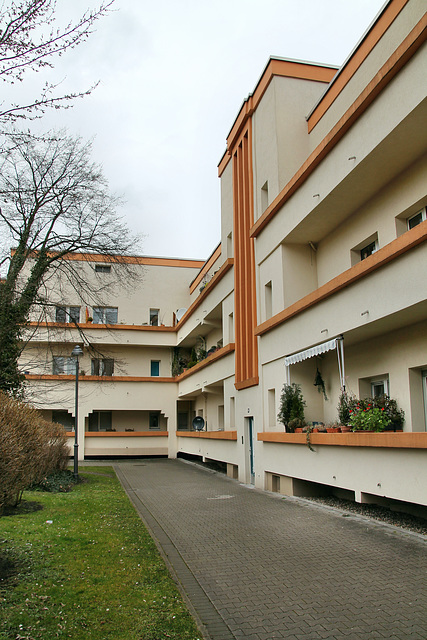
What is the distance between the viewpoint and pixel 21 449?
9.04 meters

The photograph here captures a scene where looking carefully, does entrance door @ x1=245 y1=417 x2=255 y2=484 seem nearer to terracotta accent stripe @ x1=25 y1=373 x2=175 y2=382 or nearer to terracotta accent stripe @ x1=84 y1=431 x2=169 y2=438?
terracotta accent stripe @ x1=25 y1=373 x2=175 y2=382

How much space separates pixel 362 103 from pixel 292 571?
8.53 m

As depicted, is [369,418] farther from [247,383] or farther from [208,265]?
[208,265]

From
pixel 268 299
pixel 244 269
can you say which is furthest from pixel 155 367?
pixel 268 299

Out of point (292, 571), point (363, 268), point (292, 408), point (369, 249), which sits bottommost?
point (292, 571)

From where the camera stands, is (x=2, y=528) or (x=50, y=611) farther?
(x=2, y=528)

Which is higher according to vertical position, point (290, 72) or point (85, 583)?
point (290, 72)

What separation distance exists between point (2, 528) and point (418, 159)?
34.4 feet

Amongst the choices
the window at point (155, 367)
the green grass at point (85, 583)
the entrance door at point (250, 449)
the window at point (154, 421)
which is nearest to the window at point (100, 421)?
the window at point (154, 421)

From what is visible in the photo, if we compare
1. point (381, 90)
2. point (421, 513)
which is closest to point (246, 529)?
point (421, 513)

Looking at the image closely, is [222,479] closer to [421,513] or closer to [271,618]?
[421,513]

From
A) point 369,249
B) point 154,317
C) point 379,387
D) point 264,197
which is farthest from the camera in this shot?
point 154,317

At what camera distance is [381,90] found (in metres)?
10.1

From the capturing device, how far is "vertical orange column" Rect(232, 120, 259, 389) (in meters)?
18.7
